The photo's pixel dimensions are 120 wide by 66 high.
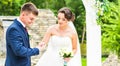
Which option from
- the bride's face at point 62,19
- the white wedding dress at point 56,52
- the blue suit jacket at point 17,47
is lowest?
the white wedding dress at point 56,52

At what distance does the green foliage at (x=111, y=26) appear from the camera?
25.8ft

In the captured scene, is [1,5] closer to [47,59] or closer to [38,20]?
[38,20]

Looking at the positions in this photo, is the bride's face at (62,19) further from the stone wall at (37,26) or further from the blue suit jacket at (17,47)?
the stone wall at (37,26)

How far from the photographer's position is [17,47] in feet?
16.6

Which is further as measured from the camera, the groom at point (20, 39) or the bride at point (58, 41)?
the bride at point (58, 41)

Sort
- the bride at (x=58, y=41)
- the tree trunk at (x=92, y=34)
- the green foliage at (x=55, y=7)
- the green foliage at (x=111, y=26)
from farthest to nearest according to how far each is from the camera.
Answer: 1. the green foliage at (x=55, y=7)
2. the tree trunk at (x=92, y=34)
3. the green foliage at (x=111, y=26)
4. the bride at (x=58, y=41)

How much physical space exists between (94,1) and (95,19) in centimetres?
38

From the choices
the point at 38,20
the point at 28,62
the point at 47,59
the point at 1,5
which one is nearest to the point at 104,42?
the point at 47,59

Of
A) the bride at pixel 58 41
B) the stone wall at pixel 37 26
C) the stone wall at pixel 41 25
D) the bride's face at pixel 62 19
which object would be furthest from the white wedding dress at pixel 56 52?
the stone wall at pixel 41 25

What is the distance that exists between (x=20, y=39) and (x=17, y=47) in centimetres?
11

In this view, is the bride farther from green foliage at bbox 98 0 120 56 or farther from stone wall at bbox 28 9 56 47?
stone wall at bbox 28 9 56 47

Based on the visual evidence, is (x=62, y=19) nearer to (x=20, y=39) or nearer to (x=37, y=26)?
(x=20, y=39)

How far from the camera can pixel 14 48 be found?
16.6ft

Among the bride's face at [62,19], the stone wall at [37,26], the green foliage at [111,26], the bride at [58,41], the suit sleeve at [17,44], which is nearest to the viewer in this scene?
the suit sleeve at [17,44]
